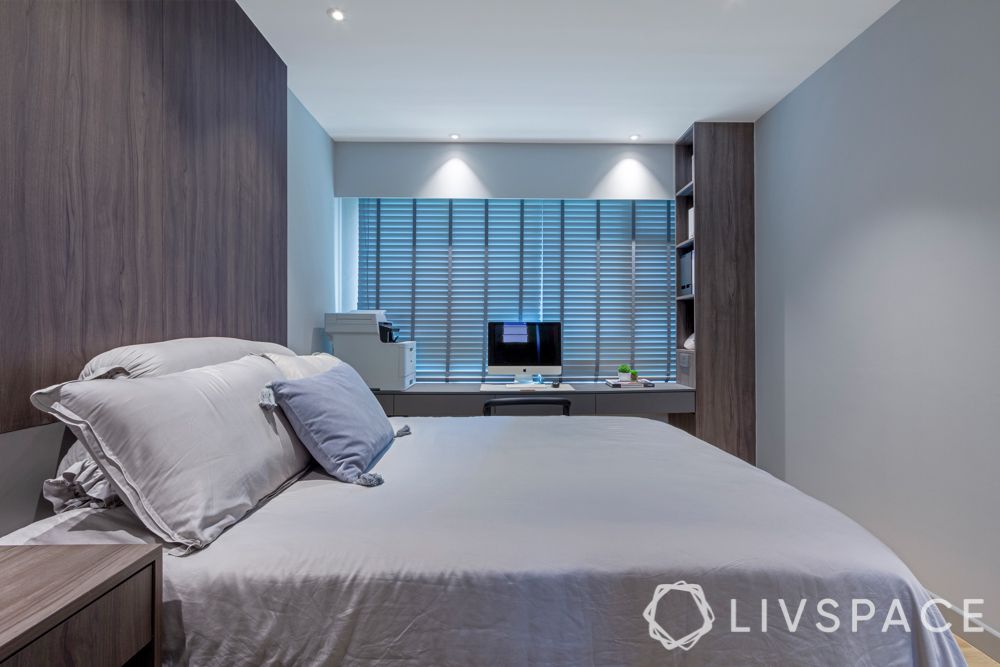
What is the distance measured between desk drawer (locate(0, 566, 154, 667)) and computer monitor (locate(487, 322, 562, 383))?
9.74 ft

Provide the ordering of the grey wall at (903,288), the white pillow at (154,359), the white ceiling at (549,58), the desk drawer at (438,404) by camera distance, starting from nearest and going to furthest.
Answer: the white pillow at (154,359) < the grey wall at (903,288) < the white ceiling at (549,58) < the desk drawer at (438,404)

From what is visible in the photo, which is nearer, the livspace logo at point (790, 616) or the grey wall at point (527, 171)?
the livspace logo at point (790, 616)

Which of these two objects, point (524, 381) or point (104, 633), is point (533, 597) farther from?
point (524, 381)

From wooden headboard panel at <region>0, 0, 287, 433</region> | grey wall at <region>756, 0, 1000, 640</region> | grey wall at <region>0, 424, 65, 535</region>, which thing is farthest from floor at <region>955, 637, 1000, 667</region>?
wooden headboard panel at <region>0, 0, 287, 433</region>

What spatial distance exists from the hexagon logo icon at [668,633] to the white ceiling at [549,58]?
226 centimetres

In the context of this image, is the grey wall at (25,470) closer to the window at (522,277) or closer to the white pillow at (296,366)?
the white pillow at (296,366)

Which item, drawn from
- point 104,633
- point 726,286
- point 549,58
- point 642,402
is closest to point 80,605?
→ point 104,633

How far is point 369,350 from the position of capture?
3402 millimetres

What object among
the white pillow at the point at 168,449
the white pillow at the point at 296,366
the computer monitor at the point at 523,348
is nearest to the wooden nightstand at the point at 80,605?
the white pillow at the point at 168,449

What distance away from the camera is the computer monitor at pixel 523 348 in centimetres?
379

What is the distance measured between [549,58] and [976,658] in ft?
9.93

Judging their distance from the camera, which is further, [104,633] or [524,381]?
[524,381]

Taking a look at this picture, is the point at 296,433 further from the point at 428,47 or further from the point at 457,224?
the point at 457,224

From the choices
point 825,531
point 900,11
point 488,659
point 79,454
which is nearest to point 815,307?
point 900,11
